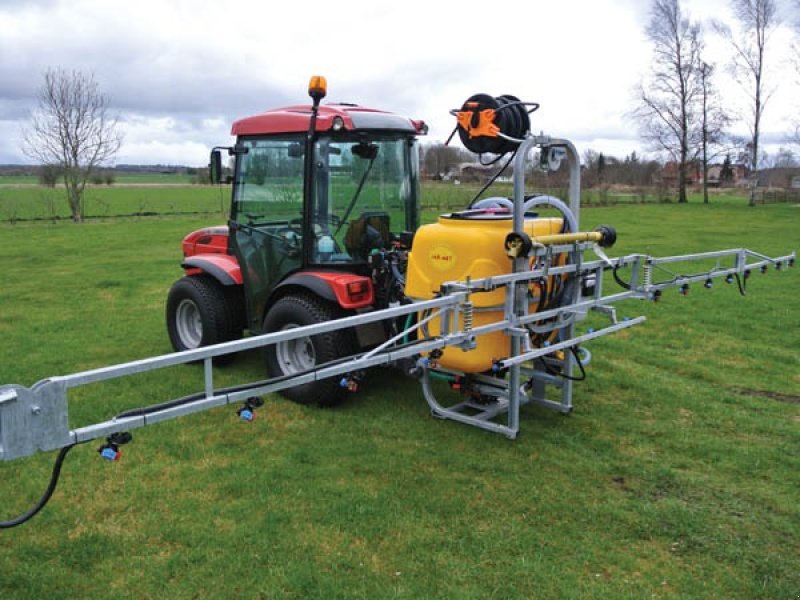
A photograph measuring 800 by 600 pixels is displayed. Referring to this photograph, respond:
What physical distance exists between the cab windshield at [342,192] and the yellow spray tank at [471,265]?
962 millimetres

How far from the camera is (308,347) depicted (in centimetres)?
576

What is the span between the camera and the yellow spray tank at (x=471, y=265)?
4492mm

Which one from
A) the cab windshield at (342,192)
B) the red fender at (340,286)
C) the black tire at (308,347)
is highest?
the cab windshield at (342,192)

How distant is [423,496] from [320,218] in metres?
2.48

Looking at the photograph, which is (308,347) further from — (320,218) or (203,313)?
(203,313)

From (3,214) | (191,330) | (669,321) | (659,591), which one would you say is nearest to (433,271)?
(659,591)

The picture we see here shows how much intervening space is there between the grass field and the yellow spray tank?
731 mm

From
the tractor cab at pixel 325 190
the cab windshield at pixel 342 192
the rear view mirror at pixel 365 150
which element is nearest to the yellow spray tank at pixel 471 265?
the tractor cab at pixel 325 190

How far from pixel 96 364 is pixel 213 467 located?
3.15 metres

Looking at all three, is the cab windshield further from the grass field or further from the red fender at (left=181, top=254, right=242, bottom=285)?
the grass field

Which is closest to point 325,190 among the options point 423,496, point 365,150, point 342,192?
point 342,192

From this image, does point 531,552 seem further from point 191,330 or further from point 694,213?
point 694,213

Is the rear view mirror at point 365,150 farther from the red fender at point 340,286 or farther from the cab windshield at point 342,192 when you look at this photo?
the red fender at point 340,286

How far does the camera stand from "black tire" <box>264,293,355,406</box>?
17.7ft
